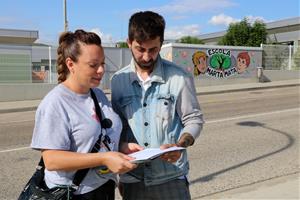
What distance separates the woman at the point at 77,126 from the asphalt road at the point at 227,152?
3114 mm

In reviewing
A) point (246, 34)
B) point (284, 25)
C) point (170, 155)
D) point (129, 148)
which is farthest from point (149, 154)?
point (284, 25)

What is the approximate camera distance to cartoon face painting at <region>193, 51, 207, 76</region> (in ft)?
81.1

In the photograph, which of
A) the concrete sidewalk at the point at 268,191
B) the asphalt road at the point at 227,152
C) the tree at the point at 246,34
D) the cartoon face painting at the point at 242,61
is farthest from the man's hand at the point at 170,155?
the tree at the point at 246,34

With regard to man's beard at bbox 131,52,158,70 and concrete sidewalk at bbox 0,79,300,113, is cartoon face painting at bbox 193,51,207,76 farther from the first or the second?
man's beard at bbox 131,52,158,70

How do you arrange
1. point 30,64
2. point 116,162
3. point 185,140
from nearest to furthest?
1. point 116,162
2. point 185,140
3. point 30,64

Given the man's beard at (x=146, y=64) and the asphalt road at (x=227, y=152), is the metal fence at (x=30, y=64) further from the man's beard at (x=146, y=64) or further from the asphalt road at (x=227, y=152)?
the man's beard at (x=146, y=64)

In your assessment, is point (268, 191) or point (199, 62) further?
point (199, 62)

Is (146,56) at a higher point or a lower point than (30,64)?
higher

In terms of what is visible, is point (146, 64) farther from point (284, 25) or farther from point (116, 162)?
point (284, 25)

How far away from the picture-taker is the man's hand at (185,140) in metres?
2.47

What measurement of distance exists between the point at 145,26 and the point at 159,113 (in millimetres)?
500

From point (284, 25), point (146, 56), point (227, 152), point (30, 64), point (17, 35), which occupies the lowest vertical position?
point (227, 152)

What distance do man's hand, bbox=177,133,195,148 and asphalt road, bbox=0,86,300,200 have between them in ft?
8.94

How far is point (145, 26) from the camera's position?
243 centimetres
